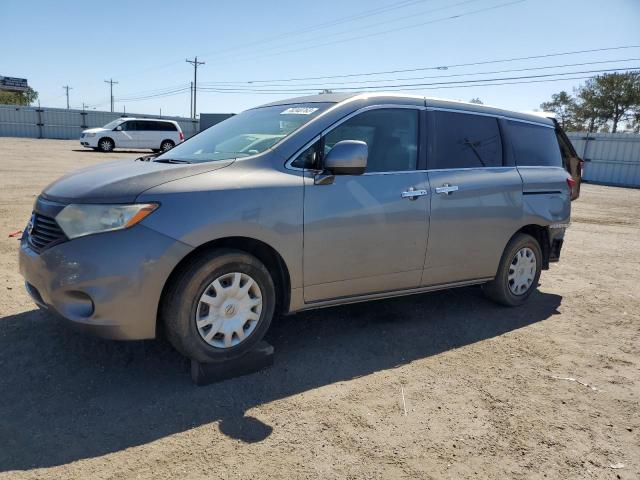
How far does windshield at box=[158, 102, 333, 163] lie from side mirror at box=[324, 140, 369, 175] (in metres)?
0.40

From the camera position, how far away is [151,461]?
2.41 m

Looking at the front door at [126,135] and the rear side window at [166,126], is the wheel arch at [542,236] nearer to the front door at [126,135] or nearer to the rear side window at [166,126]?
the rear side window at [166,126]

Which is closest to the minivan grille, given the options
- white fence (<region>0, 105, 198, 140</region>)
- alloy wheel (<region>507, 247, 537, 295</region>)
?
alloy wheel (<region>507, 247, 537, 295</region>)

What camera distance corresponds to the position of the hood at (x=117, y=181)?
2.87 meters

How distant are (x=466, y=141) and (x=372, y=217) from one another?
1.41 metres

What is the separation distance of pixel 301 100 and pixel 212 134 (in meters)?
0.81

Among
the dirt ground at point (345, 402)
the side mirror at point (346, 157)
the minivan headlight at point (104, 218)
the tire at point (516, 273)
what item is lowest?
the dirt ground at point (345, 402)

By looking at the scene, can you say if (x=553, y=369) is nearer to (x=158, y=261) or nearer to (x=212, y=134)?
(x=158, y=261)

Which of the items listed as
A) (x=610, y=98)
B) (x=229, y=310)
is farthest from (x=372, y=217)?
(x=610, y=98)

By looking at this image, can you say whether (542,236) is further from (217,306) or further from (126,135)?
(126,135)

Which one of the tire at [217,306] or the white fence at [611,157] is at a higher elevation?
the white fence at [611,157]

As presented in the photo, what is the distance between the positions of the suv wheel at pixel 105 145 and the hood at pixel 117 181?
2621cm

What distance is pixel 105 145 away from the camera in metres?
27.2

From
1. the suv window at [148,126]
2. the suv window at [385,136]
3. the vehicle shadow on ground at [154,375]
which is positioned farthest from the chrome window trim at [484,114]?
the suv window at [148,126]
